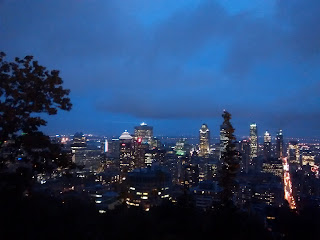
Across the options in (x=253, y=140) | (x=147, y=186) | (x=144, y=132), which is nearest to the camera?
(x=147, y=186)

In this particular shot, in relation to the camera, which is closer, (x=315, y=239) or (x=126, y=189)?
→ (x=315, y=239)

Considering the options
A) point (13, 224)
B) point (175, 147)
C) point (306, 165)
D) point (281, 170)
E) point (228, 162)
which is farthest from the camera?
point (175, 147)

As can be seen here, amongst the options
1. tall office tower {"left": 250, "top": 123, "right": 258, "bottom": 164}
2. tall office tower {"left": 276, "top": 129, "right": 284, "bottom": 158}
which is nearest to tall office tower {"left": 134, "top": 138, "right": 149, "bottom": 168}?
tall office tower {"left": 250, "top": 123, "right": 258, "bottom": 164}

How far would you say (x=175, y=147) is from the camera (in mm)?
91250

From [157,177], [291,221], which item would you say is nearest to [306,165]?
[157,177]

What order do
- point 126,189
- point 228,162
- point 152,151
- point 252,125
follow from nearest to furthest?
point 228,162, point 126,189, point 152,151, point 252,125

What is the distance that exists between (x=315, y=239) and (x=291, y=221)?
3.20 ft

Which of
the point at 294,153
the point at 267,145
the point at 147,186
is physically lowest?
the point at 147,186

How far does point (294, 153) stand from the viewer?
9462 centimetres

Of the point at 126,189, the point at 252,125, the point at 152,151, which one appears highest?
the point at 252,125

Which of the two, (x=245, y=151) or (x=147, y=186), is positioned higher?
(x=245, y=151)

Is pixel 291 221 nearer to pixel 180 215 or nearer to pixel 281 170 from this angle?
pixel 180 215

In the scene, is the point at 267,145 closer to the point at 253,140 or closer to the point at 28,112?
the point at 253,140

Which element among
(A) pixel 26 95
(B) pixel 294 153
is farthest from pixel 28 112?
(B) pixel 294 153
